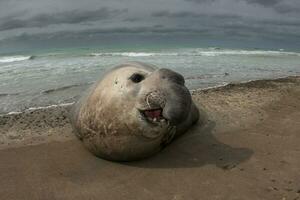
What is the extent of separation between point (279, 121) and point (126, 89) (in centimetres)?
314

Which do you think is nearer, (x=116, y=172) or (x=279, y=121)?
(x=116, y=172)

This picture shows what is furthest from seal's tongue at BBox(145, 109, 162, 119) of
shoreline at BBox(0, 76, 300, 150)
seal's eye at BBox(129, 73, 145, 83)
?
shoreline at BBox(0, 76, 300, 150)

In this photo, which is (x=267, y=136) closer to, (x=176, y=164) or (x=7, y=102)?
(x=176, y=164)

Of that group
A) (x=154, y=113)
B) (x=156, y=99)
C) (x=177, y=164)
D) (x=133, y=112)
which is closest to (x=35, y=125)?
(x=133, y=112)

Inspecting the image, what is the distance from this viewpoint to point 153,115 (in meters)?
5.45

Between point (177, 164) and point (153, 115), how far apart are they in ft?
2.62

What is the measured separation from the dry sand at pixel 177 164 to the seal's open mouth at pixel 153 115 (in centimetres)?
64

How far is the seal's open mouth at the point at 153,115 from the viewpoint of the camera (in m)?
5.43

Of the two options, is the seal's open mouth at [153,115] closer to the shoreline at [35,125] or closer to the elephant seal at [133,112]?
the elephant seal at [133,112]

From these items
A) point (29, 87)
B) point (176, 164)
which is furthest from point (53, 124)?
point (29, 87)

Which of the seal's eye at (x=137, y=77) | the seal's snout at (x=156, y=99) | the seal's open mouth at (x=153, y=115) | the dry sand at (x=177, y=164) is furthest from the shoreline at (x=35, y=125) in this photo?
the seal's snout at (x=156, y=99)

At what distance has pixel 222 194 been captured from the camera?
4.92m

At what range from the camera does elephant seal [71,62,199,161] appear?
5.32 meters

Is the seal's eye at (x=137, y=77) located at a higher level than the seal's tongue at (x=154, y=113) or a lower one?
higher
